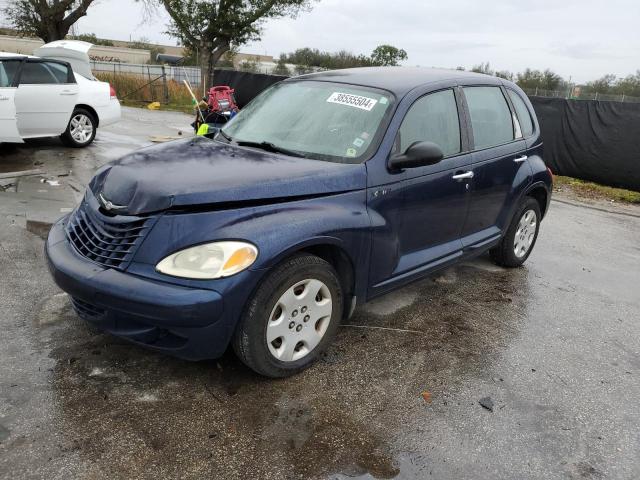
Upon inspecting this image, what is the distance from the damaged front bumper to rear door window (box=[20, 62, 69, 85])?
7.35 m

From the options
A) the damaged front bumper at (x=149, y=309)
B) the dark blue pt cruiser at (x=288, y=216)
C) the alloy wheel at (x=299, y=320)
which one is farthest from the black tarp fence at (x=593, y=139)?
the damaged front bumper at (x=149, y=309)

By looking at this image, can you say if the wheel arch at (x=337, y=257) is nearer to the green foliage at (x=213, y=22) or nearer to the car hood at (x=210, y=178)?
the car hood at (x=210, y=178)

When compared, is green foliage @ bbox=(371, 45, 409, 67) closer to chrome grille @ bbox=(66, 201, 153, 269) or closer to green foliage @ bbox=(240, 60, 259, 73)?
green foliage @ bbox=(240, 60, 259, 73)

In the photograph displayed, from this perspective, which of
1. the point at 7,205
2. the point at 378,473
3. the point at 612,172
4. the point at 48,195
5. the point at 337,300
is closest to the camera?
the point at 378,473

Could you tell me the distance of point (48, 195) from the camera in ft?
22.5

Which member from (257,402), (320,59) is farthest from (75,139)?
(320,59)

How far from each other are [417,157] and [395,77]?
93 cm

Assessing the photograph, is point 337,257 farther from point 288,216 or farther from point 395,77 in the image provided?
point 395,77

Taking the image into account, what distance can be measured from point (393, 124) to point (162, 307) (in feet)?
6.37

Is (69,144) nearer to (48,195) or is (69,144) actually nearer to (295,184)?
(48,195)

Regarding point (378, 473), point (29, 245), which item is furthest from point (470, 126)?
point (29, 245)

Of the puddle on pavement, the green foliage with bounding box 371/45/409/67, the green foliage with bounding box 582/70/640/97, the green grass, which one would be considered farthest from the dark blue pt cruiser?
the green foliage with bounding box 371/45/409/67

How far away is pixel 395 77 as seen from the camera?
13.2 feet

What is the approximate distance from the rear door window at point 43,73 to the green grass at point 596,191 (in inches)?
389
